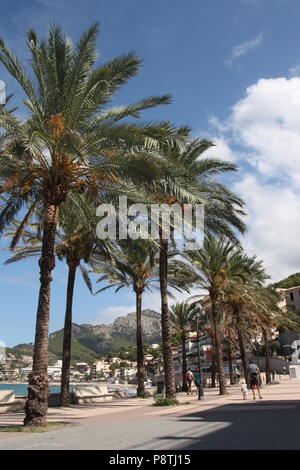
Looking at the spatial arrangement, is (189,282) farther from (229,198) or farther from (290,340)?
(290,340)

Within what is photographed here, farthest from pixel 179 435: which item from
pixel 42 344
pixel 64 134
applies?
pixel 64 134

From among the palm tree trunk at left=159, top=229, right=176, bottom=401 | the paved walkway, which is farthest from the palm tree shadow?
the palm tree trunk at left=159, top=229, right=176, bottom=401

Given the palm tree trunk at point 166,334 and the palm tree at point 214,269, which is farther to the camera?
the palm tree at point 214,269

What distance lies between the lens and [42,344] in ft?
40.7

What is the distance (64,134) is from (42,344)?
583 cm

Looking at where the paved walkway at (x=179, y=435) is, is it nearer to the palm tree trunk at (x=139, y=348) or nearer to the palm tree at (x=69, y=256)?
the palm tree at (x=69, y=256)

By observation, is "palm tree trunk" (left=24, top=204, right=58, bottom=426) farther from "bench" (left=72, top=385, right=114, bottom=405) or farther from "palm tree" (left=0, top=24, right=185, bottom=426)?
"bench" (left=72, top=385, right=114, bottom=405)

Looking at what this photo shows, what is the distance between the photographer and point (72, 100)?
12.8 metres

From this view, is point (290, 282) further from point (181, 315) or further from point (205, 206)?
point (205, 206)

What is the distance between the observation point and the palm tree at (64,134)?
1248 centimetres

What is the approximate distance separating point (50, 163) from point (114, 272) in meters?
12.9

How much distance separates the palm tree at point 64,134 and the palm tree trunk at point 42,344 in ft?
0.09

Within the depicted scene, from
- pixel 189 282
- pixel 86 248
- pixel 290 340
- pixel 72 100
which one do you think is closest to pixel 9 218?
pixel 72 100

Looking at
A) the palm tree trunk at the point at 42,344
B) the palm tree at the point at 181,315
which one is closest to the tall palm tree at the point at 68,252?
the palm tree trunk at the point at 42,344
